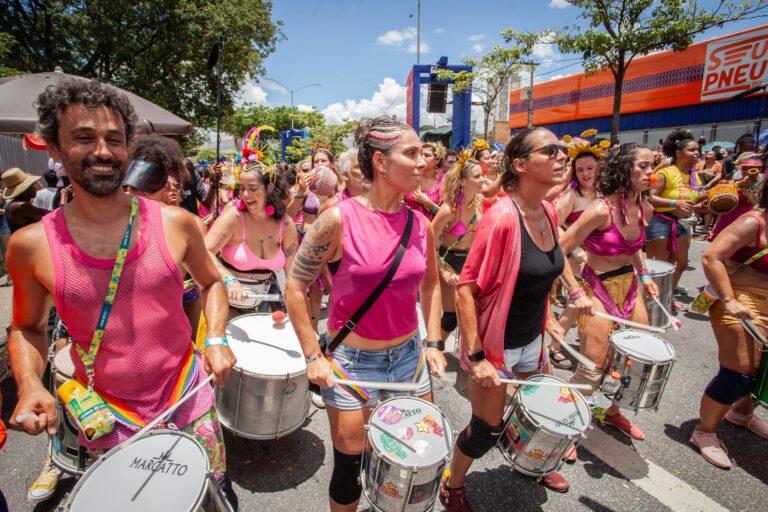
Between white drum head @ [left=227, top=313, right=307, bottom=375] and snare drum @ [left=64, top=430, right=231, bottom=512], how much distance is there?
101 cm

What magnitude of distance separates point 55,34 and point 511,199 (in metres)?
22.7

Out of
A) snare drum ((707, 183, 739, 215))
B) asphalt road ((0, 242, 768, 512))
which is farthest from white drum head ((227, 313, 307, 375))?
snare drum ((707, 183, 739, 215))

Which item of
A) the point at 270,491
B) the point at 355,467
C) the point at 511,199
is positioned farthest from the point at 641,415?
the point at 270,491

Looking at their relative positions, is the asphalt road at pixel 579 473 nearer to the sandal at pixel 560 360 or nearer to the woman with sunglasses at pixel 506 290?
the woman with sunglasses at pixel 506 290

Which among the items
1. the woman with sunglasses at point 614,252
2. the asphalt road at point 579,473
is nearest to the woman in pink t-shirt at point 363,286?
the asphalt road at point 579,473

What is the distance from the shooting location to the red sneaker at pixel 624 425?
133 inches

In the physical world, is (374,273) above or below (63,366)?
above

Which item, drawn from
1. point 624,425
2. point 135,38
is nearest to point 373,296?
point 624,425

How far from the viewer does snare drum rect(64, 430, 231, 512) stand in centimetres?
145

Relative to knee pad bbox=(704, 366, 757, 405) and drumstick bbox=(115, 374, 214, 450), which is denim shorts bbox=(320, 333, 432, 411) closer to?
drumstick bbox=(115, 374, 214, 450)

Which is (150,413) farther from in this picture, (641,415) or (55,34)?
(55,34)

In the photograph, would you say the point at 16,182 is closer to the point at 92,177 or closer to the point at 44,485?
the point at 44,485

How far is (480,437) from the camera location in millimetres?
2438

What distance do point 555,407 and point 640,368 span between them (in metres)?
0.91
